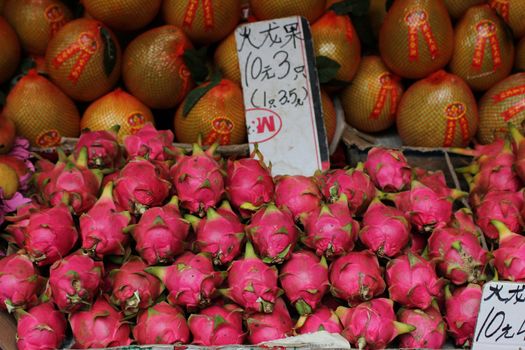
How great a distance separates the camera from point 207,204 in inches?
57.6

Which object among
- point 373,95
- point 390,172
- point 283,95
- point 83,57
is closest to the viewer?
point 390,172

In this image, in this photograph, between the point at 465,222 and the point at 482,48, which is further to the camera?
the point at 482,48

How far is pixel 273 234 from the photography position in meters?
1.36

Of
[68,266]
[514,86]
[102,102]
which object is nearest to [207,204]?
[68,266]

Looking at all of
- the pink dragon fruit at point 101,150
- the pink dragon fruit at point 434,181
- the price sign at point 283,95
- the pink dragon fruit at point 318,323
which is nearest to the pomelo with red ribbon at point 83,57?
the price sign at point 283,95

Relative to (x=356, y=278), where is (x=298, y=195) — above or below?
above

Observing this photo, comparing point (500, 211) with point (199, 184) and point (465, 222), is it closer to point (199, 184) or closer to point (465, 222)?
point (465, 222)

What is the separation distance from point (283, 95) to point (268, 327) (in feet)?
3.13

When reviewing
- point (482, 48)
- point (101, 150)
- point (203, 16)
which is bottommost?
point (101, 150)

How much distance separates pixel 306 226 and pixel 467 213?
0.47 metres

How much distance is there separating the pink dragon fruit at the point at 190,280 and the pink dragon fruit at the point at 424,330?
0.44 m

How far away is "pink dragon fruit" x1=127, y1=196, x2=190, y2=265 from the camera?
1.35 m

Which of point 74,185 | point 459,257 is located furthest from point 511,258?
point 74,185

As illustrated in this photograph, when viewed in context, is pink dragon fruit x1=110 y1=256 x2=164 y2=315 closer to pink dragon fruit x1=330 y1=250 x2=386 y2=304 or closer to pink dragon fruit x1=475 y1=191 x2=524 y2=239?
pink dragon fruit x1=330 y1=250 x2=386 y2=304
